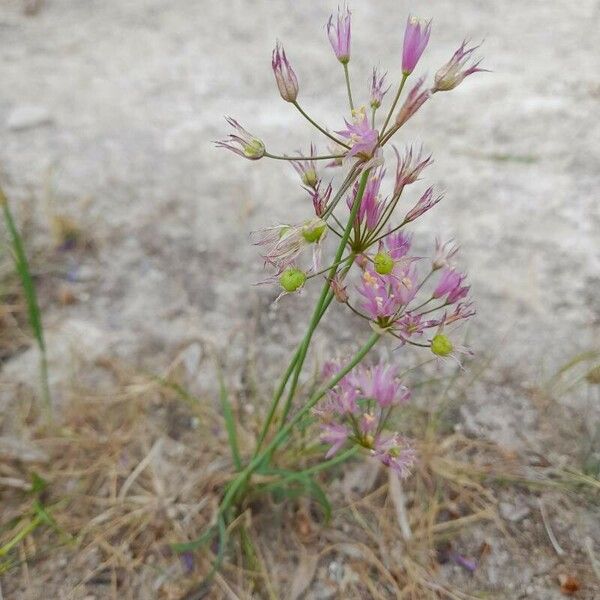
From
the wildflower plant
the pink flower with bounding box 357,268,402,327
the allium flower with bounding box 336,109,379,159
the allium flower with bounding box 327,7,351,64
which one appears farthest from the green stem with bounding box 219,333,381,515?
the allium flower with bounding box 327,7,351,64

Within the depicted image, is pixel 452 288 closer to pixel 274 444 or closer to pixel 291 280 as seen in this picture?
pixel 291 280

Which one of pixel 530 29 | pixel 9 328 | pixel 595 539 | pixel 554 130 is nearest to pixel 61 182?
pixel 9 328

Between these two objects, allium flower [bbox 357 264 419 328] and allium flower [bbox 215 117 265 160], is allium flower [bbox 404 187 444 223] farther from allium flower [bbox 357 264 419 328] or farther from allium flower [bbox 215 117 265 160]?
allium flower [bbox 215 117 265 160]

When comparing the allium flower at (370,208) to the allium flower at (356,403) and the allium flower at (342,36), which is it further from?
the allium flower at (356,403)

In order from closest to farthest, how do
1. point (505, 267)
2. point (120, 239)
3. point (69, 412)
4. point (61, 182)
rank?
point (69, 412) → point (505, 267) → point (120, 239) → point (61, 182)

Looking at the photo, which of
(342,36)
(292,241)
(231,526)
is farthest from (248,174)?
(292,241)

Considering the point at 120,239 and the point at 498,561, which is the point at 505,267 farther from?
the point at 120,239

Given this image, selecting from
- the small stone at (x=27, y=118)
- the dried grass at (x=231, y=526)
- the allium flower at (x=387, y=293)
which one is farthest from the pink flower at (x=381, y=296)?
the small stone at (x=27, y=118)
